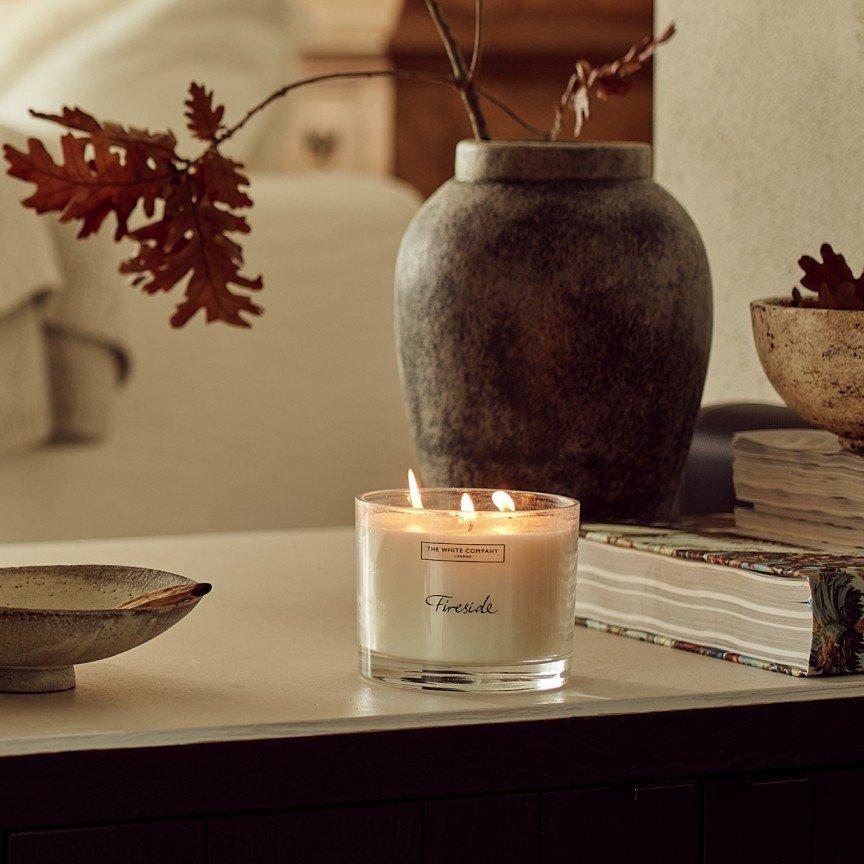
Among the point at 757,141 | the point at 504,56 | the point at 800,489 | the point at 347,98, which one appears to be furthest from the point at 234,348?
the point at 504,56

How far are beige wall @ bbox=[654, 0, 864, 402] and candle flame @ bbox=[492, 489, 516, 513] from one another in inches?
18.4

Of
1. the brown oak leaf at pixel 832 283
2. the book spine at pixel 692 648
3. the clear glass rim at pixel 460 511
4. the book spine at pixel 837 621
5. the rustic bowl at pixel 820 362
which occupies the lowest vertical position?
the book spine at pixel 692 648

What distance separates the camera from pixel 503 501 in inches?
25.1

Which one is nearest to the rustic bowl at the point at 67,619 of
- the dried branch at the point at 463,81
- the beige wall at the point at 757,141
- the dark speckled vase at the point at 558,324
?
the dark speckled vase at the point at 558,324

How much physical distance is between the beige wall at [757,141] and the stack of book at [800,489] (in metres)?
0.28

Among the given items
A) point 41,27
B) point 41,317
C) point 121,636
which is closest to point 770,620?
point 121,636

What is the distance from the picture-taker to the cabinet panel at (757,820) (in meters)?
0.61

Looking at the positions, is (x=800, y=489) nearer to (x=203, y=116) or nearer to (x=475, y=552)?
(x=475, y=552)

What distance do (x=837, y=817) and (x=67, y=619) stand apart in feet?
1.02

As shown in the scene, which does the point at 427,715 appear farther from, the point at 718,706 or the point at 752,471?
the point at 752,471

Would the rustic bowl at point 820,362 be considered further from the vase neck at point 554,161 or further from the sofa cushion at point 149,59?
the sofa cushion at point 149,59

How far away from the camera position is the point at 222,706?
59cm

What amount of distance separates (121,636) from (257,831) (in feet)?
0.31

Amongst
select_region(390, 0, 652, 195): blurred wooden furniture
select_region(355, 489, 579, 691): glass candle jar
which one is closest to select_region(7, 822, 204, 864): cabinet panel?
select_region(355, 489, 579, 691): glass candle jar
